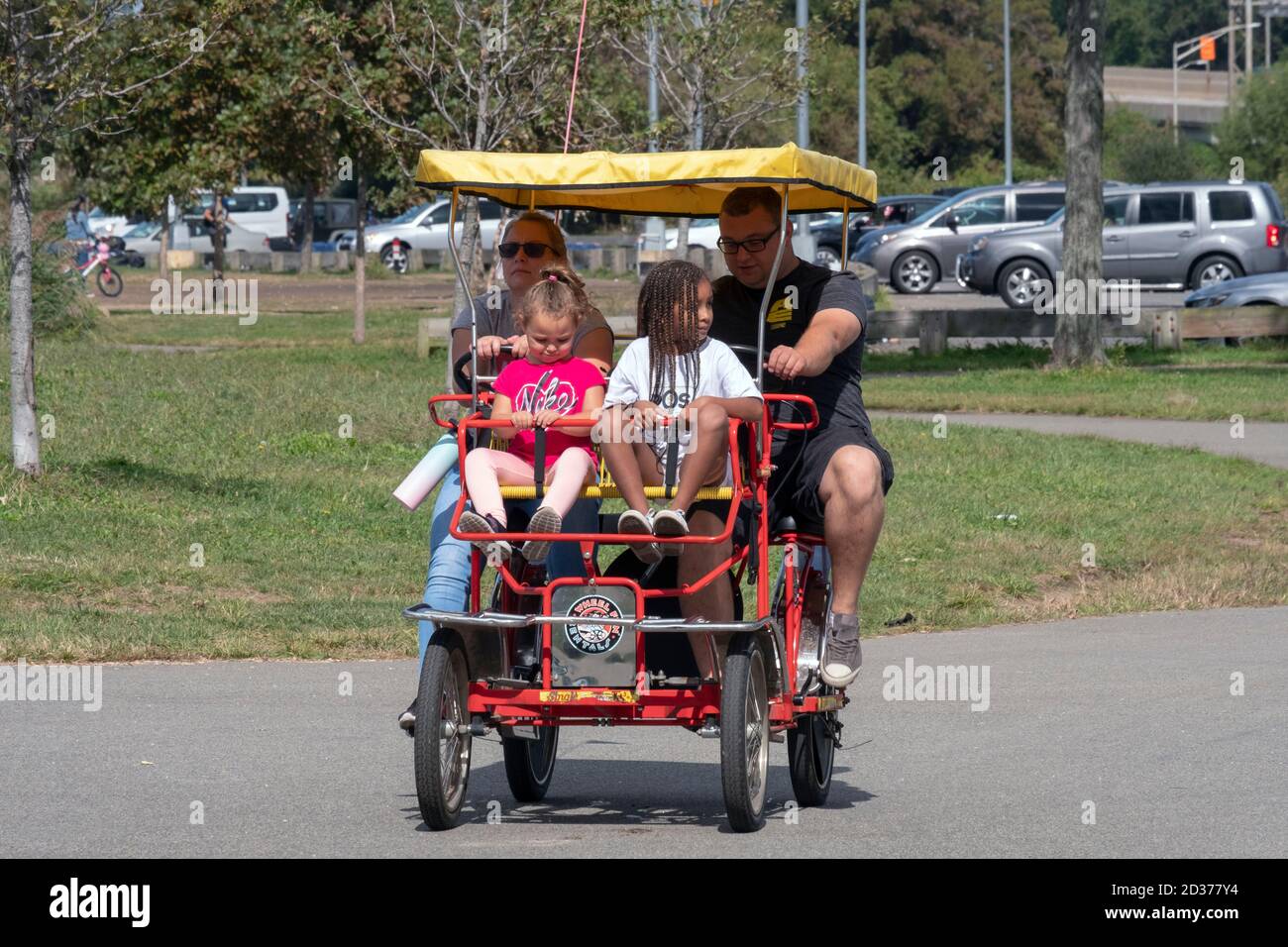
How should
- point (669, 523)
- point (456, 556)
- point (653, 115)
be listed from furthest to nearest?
point (653, 115)
point (456, 556)
point (669, 523)

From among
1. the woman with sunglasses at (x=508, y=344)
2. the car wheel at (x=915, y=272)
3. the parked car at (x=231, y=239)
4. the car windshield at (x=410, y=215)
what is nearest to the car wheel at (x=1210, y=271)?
the car wheel at (x=915, y=272)

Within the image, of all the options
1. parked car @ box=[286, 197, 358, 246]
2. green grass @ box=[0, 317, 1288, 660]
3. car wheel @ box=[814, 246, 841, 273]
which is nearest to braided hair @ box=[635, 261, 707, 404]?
green grass @ box=[0, 317, 1288, 660]

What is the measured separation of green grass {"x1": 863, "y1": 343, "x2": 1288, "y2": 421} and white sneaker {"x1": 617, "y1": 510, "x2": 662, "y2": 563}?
1372 cm

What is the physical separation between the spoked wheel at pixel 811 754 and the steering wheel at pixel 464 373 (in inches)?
61.1

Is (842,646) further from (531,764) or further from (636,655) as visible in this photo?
(531,764)

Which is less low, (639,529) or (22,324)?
(22,324)

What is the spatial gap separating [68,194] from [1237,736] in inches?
1200

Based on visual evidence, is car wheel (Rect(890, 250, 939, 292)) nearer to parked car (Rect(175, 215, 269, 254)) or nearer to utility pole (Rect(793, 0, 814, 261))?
utility pole (Rect(793, 0, 814, 261))

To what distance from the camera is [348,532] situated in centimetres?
1236

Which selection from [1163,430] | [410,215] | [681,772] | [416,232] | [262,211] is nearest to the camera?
[681,772]

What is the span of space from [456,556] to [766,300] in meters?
1.31

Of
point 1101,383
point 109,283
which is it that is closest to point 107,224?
point 109,283

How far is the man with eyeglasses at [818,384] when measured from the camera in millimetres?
6684

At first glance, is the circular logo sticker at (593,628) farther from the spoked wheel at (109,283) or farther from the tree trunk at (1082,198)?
the spoked wheel at (109,283)
